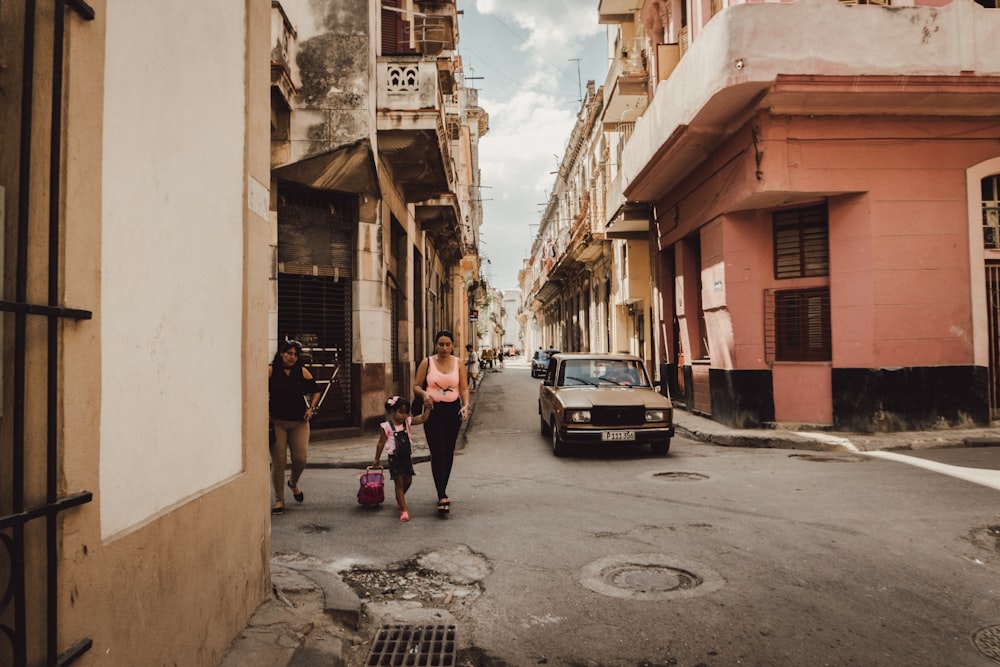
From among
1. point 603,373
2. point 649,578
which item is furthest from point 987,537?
point 603,373

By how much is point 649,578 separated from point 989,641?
1885 mm

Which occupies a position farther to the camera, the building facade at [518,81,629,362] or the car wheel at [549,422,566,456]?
the building facade at [518,81,629,362]

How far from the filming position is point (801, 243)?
12.6 meters

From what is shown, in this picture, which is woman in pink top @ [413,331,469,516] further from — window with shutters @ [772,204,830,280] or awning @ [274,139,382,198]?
window with shutters @ [772,204,830,280]

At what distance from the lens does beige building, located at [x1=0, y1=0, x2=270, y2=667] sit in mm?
2057

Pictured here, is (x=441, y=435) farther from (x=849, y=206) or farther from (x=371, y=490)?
(x=849, y=206)

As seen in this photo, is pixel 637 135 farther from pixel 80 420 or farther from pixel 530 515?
pixel 80 420

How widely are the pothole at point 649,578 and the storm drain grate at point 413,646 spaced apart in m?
1.15

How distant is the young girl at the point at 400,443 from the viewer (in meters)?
6.56

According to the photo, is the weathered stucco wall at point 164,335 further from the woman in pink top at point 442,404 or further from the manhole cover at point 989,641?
the manhole cover at point 989,641

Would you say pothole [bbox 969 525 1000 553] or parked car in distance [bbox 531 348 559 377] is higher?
parked car in distance [bbox 531 348 559 377]

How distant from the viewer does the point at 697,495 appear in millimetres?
7297

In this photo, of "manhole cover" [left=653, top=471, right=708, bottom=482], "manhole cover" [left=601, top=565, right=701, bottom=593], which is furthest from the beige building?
"manhole cover" [left=653, top=471, right=708, bottom=482]

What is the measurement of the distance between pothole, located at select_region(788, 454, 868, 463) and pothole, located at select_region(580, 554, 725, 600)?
18.1 ft
